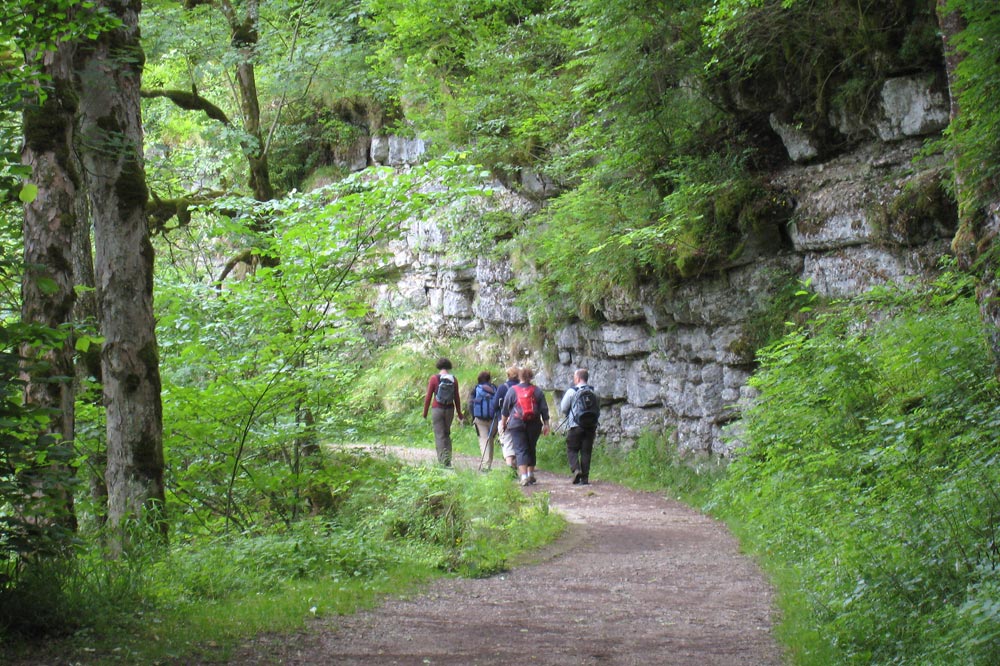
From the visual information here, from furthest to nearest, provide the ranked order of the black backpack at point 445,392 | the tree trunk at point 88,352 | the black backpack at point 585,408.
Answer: the black backpack at point 445,392
the black backpack at point 585,408
the tree trunk at point 88,352

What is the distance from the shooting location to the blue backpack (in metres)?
14.1

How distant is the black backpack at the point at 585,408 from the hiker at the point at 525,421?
48 cm

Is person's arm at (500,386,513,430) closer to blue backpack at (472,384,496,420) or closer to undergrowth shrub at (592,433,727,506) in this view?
blue backpack at (472,384,496,420)

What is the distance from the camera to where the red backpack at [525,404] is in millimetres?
12945

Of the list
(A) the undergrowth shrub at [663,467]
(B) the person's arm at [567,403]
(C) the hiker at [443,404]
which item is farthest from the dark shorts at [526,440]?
(A) the undergrowth shrub at [663,467]

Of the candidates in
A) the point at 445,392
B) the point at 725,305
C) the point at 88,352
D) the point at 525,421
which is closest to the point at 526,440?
the point at 525,421

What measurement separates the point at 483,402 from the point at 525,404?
1.26 metres

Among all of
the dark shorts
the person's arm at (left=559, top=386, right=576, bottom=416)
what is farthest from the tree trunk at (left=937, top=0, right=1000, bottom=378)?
the dark shorts

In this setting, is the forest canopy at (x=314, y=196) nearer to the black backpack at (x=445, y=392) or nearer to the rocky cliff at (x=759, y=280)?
the rocky cliff at (x=759, y=280)

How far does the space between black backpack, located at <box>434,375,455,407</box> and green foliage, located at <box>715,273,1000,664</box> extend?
15.5 ft

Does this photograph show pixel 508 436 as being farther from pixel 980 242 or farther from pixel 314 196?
pixel 980 242

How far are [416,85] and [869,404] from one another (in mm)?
13693

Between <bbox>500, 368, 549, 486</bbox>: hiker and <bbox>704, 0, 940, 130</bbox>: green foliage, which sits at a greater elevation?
<bbox>704, 0, 940, 130</bbox>: green foliage

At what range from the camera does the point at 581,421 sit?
1306 cm
